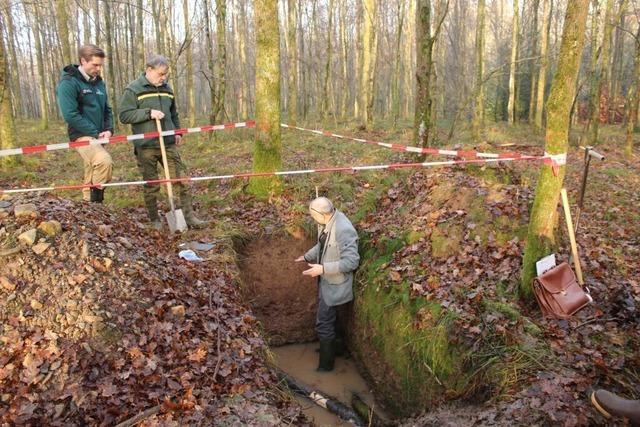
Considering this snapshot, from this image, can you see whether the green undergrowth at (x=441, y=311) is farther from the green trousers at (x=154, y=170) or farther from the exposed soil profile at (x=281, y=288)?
the green trousers at (x=154, y=170)

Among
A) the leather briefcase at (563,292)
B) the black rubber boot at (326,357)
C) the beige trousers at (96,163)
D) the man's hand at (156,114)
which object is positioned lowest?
the black rubber boot at (326,357)

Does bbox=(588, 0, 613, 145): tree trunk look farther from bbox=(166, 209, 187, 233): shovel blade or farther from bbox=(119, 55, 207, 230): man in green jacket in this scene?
→ bbox=(166, 209, 187, 233): shovel blade

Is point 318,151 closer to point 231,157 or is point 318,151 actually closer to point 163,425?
point 231,157

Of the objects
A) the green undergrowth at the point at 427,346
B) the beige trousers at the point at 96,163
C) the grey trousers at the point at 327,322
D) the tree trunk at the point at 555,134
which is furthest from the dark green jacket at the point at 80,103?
the tree trunk at the point at 555,134

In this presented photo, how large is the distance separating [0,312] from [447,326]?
13.8ft

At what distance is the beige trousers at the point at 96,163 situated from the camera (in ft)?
19.1

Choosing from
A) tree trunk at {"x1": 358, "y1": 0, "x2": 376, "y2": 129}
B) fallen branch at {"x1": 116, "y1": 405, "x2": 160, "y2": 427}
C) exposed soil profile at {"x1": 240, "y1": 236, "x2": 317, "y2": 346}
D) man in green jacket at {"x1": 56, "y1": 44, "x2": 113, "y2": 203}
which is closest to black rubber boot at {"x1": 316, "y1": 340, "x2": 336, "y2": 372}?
exposed soil profile at {"x1": 240, "y1": 236, "x2": 317, "y2": 346}

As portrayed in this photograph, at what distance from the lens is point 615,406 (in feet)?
10.2

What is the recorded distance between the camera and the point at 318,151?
44.5 ft

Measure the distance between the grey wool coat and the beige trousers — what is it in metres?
3.10

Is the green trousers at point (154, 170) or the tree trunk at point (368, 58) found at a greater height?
the tree trunk at point (368, 58)

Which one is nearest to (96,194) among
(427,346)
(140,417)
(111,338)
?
(111,338)

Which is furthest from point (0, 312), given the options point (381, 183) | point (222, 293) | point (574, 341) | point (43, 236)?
point (381, 183)

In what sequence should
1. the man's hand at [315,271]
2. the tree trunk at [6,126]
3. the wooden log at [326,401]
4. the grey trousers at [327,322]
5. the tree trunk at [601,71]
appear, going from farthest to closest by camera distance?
the tree trunk at [601,71] → the tree trunk at [6,126] → the grey trousers at [327,322] → the man's hand at [315,271] → the wooden log at [326,401]
